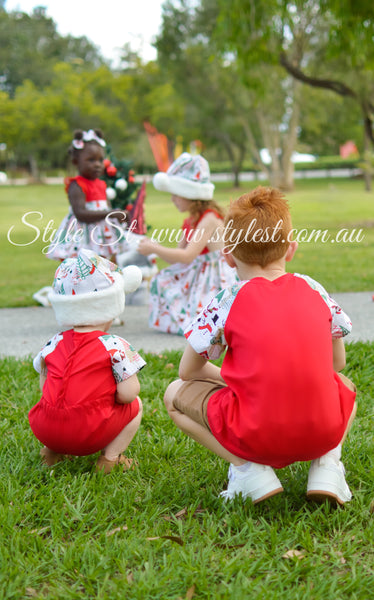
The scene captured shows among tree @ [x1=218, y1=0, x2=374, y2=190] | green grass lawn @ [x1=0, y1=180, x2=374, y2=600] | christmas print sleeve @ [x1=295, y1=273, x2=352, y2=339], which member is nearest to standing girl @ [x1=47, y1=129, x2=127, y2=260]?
green grass lawn @ [x1=0, y1=180, x2=374, y2=600]

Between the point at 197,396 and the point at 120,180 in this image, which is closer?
the point at 197,396

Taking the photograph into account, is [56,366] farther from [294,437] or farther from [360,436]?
[360,436]

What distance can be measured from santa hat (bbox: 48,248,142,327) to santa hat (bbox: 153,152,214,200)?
2470mm

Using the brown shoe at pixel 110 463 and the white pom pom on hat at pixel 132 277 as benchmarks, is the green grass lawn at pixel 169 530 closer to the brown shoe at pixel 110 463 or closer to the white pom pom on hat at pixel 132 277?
the brown shoe at pixel 110 463

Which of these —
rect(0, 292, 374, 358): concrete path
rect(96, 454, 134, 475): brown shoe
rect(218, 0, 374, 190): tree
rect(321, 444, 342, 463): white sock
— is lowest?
rect(0, 292, 374, 358): concrete path

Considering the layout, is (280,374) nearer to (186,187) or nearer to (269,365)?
(269,365)

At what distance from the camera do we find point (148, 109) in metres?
54.7

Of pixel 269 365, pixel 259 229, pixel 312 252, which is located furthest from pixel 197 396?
pixel 312 252

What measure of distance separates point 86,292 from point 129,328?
3.04m

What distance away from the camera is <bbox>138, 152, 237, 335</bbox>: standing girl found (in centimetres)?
510

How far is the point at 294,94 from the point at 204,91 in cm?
661

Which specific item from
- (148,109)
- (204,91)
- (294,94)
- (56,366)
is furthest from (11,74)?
(56,366)

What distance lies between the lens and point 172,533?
2336 millimetres

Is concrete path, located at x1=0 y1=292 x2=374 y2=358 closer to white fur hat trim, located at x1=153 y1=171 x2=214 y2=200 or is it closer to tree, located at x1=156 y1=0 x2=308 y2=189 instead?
white fur hat trim, located at x1=153 y1=171 x2=214 y2=200
